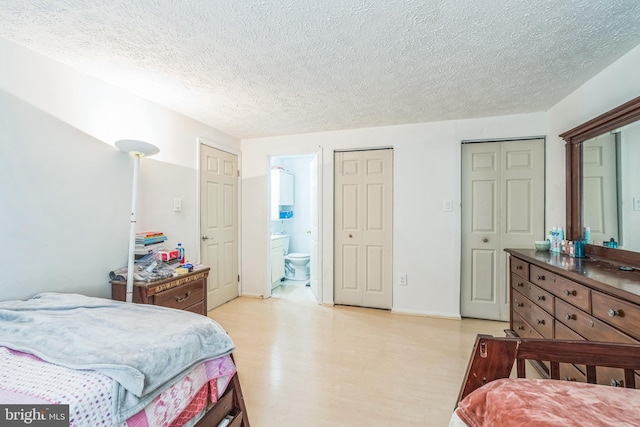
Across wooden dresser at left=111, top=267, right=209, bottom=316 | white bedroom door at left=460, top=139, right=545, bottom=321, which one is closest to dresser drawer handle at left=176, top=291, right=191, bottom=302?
wooden dresser at left=111, top=267, right=209, bottom=316

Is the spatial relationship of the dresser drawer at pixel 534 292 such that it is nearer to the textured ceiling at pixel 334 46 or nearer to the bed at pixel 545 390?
the bed at pixel 545 390

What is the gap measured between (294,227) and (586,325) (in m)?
4.27

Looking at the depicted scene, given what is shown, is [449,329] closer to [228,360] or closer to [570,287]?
[570,287]

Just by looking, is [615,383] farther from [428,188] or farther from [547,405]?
[428,188]

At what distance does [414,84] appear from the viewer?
2146mm

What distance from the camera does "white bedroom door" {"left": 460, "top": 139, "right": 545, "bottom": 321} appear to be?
2.83 meters

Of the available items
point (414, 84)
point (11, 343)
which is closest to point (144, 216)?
point (11, 343)

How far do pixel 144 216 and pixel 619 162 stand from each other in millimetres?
3661

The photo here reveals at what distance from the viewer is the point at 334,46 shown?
1636 mm

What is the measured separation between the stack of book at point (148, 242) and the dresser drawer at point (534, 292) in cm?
298

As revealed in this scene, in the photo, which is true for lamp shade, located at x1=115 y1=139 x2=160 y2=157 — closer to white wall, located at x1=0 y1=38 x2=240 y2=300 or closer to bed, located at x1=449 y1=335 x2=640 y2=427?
white wall, located at x1=0 y1=38 x2=240 y2=300

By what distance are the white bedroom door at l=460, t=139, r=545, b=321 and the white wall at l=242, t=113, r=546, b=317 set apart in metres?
0.14

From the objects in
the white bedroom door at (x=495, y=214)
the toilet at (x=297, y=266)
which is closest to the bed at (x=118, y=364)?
the white bedroom door at (x=495, y=214)

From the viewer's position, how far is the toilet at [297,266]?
458 cm
